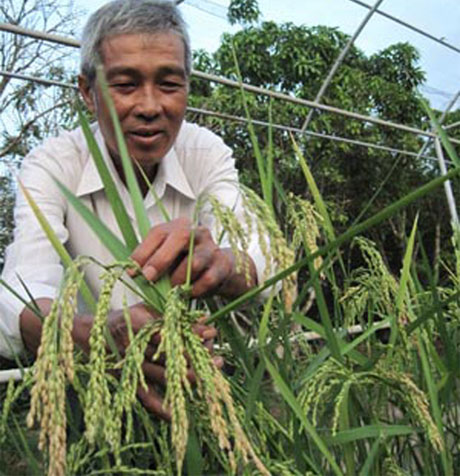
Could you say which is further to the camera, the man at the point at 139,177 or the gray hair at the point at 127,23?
the gray hair at the point at 127,23

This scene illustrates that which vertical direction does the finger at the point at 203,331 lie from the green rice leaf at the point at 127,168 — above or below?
below

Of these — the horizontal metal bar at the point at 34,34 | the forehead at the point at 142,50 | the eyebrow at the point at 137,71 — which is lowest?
the eyebrow at the point at 137,71

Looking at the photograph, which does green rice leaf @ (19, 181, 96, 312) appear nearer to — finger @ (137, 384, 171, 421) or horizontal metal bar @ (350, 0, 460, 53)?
finger @ (137, 384, 171, 421)

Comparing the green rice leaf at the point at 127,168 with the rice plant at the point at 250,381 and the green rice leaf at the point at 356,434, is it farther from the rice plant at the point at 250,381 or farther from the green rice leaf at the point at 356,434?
the green rice leaf at the point at 356,434

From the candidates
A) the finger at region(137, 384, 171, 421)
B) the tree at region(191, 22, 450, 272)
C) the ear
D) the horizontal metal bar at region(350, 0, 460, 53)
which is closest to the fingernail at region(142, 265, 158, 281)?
the finger at region(137, 384, 171, 421)

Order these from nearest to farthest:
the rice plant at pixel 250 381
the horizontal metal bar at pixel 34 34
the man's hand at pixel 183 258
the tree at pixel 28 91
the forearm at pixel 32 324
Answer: the rice plant at pixel 250 381, the man's hand at pixel 183 258, the forearm at pixel 32 324, the horizontal metal bar at pixel 34 34, the tree at pixel 28 91

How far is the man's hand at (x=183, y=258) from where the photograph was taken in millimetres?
488

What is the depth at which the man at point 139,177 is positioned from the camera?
1.86 ft

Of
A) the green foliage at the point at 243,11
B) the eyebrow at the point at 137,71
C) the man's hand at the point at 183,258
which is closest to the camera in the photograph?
the man's hand at the point at 183,258

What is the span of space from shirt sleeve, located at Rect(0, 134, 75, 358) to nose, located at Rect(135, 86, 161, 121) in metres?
0.14

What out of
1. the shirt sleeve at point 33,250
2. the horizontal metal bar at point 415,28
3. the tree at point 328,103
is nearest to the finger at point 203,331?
the shirt sleeve at point 33,250

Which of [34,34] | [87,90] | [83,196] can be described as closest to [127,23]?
[87,90]

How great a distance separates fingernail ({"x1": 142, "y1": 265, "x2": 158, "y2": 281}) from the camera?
1.57 feet

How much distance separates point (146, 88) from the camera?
0.86 meters
